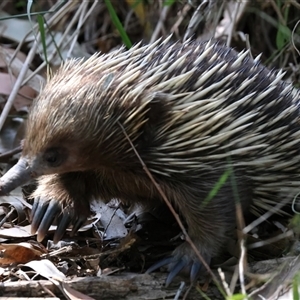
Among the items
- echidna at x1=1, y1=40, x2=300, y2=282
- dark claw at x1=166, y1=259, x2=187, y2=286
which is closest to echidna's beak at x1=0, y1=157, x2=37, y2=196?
echidna at x1=1, y1=40, x2=300, y2=282

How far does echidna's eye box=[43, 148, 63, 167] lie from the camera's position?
7.11 ft

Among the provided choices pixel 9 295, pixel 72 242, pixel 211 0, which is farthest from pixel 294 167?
pixel 211 0

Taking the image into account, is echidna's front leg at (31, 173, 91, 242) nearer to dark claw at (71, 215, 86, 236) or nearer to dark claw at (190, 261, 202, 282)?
dark claw at (71, 215, 86, 236)

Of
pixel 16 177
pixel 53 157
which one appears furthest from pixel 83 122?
pixel 16 177

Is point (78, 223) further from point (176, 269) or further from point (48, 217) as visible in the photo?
point (176, 269)

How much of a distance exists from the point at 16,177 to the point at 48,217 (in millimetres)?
526

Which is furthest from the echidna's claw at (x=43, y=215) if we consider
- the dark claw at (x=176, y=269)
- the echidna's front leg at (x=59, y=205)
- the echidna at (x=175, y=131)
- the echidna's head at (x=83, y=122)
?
the dark claw at (x=176, y=269)

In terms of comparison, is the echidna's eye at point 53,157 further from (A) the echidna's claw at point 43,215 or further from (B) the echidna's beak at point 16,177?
(A) the echidna's claw at point 43,215

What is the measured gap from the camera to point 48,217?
8.67 ft

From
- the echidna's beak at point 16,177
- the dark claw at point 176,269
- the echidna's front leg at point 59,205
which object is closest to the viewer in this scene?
the echidna's beak at point 16,177

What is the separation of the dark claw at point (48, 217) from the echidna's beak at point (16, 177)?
494 millimetres

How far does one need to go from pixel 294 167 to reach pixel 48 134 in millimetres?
A: 925

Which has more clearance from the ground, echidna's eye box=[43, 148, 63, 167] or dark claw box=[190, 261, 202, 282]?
echidna's eye box=[43, 148, 63, 167]

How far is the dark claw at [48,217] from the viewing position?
2.63m
